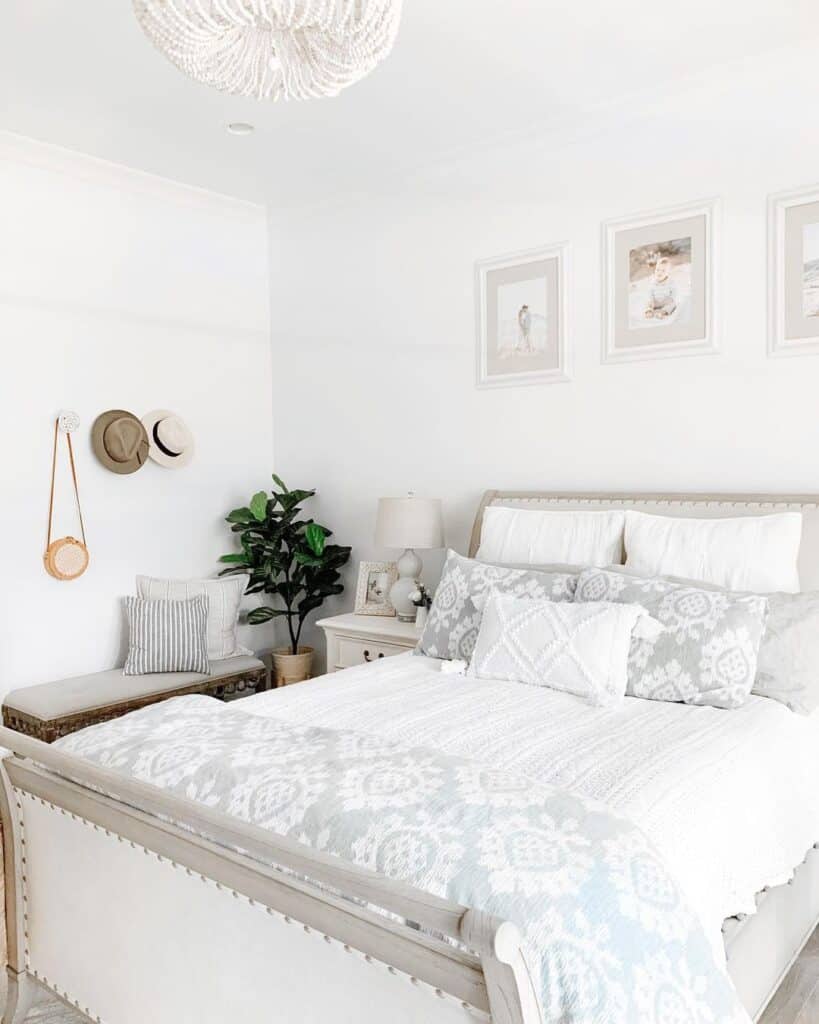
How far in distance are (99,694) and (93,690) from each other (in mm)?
59

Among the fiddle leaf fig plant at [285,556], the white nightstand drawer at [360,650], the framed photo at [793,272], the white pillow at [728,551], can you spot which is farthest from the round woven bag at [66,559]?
the framed photo at [793,272]

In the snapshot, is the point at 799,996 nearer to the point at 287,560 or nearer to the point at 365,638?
the point at 365,638

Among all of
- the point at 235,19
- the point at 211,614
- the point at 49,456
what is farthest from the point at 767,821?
the point at 49,456

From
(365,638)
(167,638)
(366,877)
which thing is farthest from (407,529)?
(366,877)

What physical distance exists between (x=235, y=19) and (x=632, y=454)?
221cm

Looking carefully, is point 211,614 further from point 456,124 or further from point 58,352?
point 456,124

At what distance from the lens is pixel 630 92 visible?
123 inches

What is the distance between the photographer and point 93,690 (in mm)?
3492

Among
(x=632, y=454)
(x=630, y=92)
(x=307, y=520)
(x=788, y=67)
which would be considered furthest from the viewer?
(x=307, y=520)

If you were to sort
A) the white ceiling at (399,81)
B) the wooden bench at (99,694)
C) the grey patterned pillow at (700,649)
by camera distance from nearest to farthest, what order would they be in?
the grey patterned pillow at (700,649) → the white ceiling at (399,81) → the wooden bench at (99,694)

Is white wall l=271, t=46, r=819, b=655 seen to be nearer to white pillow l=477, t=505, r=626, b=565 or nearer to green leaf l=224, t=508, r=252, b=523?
white pillow l=477, t=505, r=626, b=565

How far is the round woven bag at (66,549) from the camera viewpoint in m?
3.67

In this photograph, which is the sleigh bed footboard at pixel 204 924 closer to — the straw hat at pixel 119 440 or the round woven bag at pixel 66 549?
the round woven bag at pixel 66 549

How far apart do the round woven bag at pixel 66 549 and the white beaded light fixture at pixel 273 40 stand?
2.22 m
